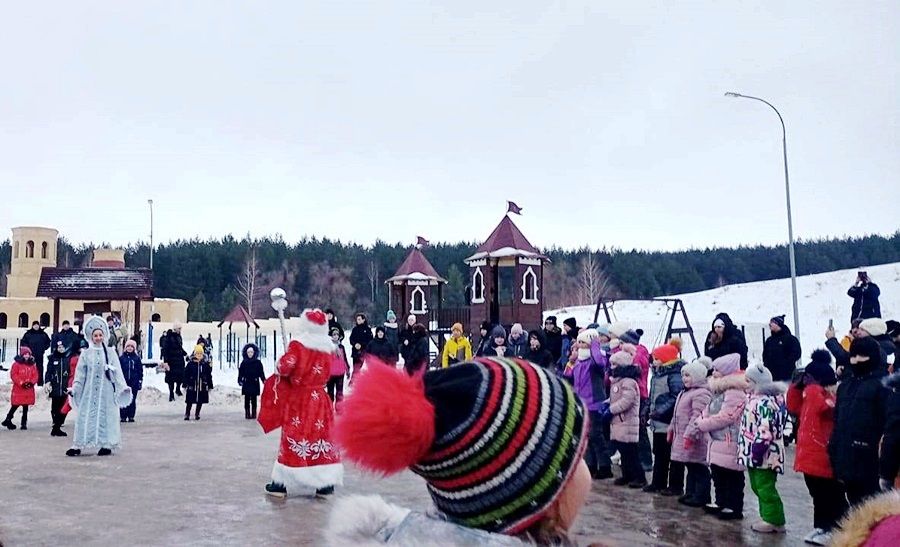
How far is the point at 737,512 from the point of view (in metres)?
7.47

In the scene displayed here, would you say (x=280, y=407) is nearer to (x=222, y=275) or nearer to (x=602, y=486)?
(x=602, y=486)

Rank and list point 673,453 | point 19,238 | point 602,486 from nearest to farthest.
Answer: point 673,453, point 602,486, point 19,238

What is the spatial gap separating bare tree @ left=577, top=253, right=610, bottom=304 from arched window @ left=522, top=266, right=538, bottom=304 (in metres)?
34.4

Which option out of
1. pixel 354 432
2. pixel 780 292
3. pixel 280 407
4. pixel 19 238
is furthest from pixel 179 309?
pixel 354 432

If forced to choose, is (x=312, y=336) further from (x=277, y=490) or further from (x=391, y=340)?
(x=391, y=340)

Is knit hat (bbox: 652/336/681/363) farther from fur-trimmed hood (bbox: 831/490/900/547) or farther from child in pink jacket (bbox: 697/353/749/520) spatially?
fur-trimmed hood (bbox: 831/490/900/547)

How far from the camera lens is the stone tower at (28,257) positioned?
5275 cm

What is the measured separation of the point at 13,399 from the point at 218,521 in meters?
8.84

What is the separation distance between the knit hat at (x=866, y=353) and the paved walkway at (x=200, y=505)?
5.87 ft

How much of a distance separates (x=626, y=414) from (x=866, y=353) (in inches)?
137

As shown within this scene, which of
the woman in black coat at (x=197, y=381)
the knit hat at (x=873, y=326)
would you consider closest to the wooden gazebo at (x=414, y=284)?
the woman in black coat at (x=197, y=381)

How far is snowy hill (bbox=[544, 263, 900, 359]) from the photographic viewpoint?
3303 cm

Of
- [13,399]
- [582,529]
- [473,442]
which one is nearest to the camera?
[473,442]

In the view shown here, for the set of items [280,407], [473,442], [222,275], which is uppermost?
[222,275]
